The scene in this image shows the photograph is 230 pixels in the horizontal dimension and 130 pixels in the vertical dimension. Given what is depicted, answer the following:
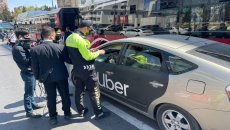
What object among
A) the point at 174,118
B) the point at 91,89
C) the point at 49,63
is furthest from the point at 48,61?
the point at 174,118

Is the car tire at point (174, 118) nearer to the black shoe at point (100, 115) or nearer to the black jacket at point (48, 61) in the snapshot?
the black shoe at point (100, 115)

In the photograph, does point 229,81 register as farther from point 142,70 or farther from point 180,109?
point 142,70

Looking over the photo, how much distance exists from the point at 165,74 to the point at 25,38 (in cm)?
255

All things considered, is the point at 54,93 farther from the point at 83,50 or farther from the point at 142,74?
the point at 142,74

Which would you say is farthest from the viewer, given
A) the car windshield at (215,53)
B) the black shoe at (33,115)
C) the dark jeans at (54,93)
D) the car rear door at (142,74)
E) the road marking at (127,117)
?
the black shoe at (33,115)

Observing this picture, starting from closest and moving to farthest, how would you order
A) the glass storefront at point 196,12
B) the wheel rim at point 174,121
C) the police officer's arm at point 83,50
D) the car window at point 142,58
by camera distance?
1. the wheel rim at point 174,121
2. the car window at point 142,58
3. the police officer's arm at point 83,50
4. the glass storefront at point 196,12

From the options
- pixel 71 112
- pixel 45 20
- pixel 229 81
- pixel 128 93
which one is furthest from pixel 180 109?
pixel 45 20

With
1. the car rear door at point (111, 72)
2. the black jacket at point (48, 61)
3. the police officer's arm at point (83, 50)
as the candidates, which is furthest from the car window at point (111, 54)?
the black jacket at point (48, 61)

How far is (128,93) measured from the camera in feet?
11.5

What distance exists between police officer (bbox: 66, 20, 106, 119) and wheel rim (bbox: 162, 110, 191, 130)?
1209mm

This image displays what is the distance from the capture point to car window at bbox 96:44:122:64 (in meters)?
3.79

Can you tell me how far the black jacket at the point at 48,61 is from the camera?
332cm

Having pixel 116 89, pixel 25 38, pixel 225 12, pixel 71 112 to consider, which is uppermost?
pixel 225 12

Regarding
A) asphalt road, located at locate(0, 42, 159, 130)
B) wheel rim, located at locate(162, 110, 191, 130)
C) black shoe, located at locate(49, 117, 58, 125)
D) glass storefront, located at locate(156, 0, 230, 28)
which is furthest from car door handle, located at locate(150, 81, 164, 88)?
glass storefront, located at locate(156, 0, 230, 28)
